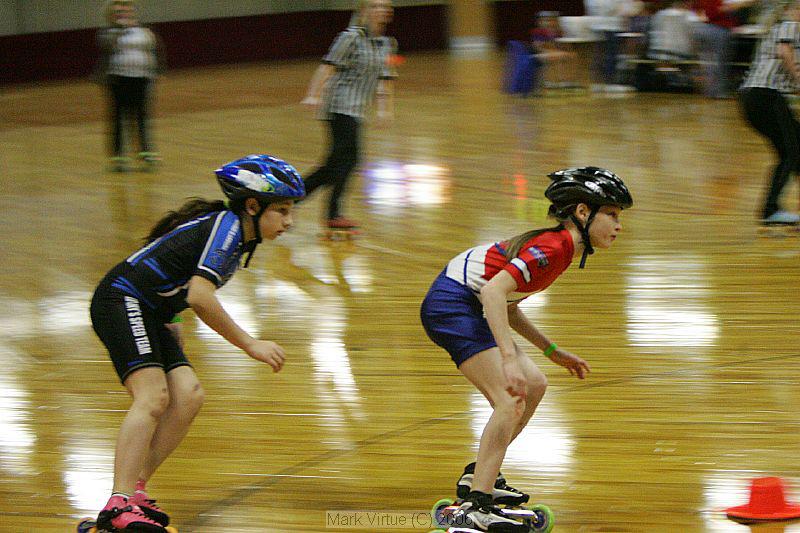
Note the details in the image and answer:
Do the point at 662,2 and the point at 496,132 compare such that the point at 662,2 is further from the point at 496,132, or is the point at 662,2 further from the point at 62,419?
the point at 62,419

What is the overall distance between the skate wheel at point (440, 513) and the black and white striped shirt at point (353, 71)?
4.79 m

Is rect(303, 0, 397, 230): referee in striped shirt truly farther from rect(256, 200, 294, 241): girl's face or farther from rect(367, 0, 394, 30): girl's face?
rect(256, 200, 294, 241): girl's face

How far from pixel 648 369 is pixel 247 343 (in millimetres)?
2303

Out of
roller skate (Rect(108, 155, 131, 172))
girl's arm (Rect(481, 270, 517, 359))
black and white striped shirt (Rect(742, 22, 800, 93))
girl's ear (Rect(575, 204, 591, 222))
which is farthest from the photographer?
roller skate (Rect(108, 155, 131, 172))

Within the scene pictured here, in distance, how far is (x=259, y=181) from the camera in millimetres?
3611

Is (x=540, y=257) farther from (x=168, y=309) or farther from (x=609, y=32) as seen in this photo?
(x=609, y=32)

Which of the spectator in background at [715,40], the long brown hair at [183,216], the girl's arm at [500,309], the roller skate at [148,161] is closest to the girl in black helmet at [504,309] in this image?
the girl's arm at [500,309]

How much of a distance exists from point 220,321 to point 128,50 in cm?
812

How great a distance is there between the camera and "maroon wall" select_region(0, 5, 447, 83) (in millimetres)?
22562

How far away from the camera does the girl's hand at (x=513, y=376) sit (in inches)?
130

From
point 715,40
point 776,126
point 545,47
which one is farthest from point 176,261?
point 545,47

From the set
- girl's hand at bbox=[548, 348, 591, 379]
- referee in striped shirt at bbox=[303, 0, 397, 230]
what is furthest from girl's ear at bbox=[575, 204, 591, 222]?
referee in striped shirt at bbox=[303, 0, 397, 230]

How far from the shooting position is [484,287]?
3.37 m

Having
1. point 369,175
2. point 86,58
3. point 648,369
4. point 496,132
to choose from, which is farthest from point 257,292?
point 86,58
